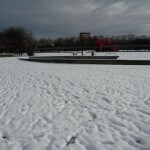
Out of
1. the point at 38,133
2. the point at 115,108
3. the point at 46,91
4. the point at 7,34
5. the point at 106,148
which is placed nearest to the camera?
the point at 106,148

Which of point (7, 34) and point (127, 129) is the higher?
point (7, 34)

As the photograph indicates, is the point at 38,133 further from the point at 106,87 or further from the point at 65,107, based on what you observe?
the point at 106,87

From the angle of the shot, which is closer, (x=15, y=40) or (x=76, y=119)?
(x=76, y=119)

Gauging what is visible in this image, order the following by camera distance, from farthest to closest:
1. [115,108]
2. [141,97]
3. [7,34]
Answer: [7,34], [141,97], [115,108]

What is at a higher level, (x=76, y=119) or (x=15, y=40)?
(x=15, y=40)

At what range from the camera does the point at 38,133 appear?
5805 millimetres

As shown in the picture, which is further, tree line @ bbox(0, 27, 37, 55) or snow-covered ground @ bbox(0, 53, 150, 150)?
Result: tree line @ bbox(0, 27, 37, 55)

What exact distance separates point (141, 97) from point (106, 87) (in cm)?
254

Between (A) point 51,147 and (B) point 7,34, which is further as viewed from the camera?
(B) point 7,34

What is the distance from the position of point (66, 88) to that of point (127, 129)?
5.87 m

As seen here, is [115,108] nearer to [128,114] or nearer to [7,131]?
[128,114]

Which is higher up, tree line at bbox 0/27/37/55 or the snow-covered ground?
tree line at bbox 0/27/37/55

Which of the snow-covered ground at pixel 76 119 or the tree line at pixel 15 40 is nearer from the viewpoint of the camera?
the snow-covered ground at pixel 76 119

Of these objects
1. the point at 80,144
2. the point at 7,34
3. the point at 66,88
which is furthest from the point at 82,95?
the point at 7,34
